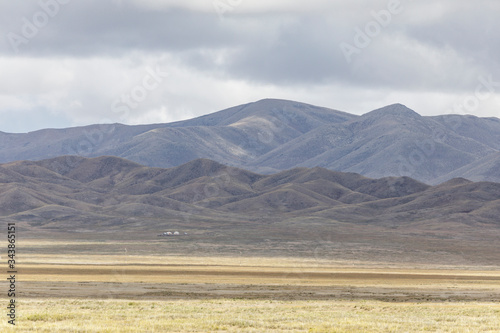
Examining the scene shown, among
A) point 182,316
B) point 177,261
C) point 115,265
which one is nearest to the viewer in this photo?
point 182,316

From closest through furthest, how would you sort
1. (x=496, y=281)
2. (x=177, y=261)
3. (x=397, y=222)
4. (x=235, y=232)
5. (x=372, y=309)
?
(x=372, y=309) → (x=496, y=281) → (x=177, y=261) → (x=235, y=232) → (x=397, y=222)

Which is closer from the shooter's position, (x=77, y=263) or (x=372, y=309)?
(x=372, y=309)

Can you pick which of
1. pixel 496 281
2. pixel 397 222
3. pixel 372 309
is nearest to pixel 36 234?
pixel 397 222

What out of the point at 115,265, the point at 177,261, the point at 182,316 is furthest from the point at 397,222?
the point at 182,316

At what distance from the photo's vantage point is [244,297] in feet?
168

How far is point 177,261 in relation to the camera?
96625mm

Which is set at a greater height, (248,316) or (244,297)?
(248,316)

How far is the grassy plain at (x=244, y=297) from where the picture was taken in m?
33.2

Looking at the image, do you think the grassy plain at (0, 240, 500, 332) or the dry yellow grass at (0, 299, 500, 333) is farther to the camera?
the grassy plain at (0, 240, 500, 332)

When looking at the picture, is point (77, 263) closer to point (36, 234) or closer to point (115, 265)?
point (115, 265)

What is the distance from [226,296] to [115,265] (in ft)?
122

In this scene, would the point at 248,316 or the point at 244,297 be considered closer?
the point at 248,316

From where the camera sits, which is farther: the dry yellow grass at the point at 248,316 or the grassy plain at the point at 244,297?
the grassy plain at the point at 244,297

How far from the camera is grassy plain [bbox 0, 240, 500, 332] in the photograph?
109 feet
